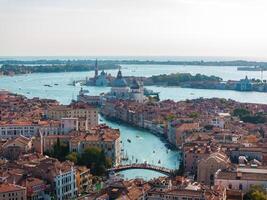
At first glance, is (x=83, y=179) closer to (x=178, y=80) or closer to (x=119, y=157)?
(x=119, y=157)

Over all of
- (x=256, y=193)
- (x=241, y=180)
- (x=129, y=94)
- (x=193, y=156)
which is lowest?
(x=129, y=94)

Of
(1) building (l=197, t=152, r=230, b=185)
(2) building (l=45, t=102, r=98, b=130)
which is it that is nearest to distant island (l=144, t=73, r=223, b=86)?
(2) building (l=45, t=102, r=98, b=130)

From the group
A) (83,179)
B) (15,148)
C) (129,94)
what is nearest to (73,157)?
(83,179)

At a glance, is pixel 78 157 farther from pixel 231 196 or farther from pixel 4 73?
pixel 4 73

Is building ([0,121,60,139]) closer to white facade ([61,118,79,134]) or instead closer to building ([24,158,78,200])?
white facade ([61,118,79,134])

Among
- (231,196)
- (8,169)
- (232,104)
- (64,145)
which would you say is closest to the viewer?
(231,196)

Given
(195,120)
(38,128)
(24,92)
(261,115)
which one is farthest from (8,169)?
(24,92)
